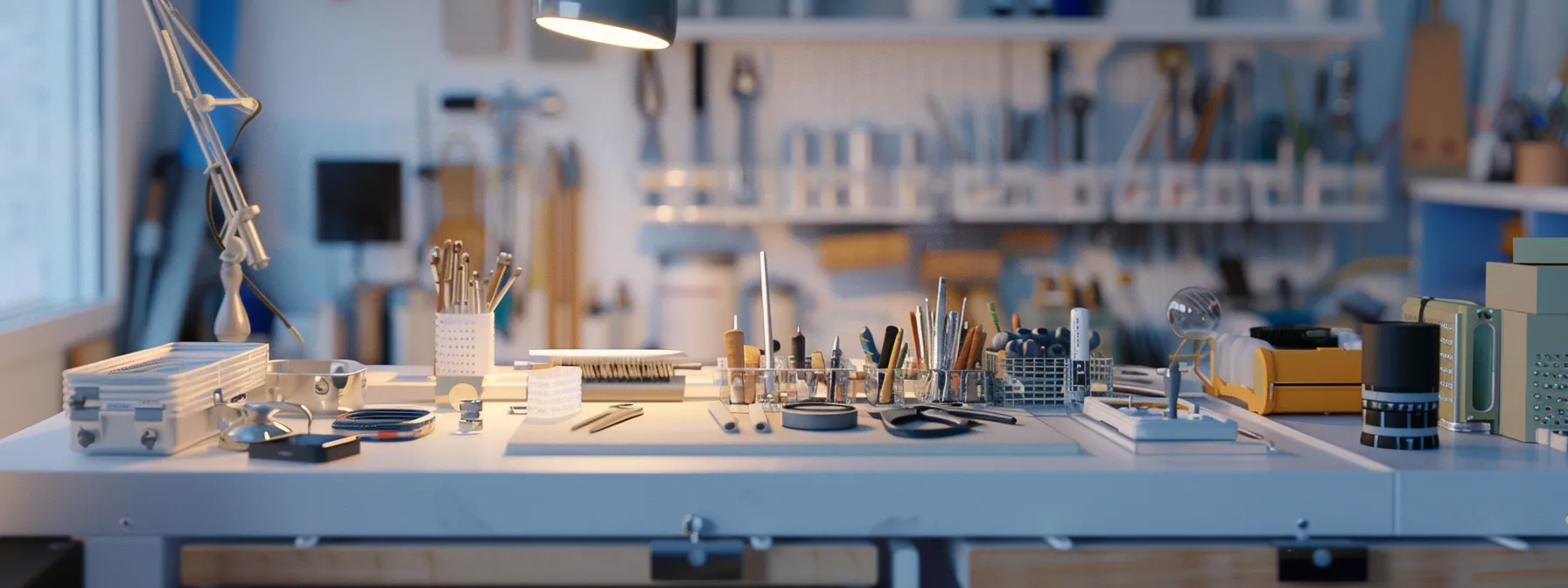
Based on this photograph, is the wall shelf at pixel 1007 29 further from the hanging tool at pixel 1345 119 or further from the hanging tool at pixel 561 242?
the hanging tool at pixel 561 242

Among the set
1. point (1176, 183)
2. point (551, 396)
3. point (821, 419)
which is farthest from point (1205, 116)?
point (551, 396)

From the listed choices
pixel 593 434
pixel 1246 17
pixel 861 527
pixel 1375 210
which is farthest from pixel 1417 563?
pixel 1246 17

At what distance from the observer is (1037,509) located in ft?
5.39

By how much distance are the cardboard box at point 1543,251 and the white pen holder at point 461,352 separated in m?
1.56

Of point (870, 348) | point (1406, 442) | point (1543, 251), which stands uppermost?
point (1543, 251)

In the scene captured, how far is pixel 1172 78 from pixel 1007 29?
2.00 ft

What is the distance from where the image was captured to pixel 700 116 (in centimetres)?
414

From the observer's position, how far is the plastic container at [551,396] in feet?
6.43

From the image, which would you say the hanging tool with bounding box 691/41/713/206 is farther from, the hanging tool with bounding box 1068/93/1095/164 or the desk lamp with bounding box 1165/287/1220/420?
the desk lamp with bounding box 1165/287/1220/420

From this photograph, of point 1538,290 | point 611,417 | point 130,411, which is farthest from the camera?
point 611,417

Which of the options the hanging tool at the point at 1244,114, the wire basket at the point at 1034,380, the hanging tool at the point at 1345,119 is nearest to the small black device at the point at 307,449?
the wire basket at the point at 1034,380

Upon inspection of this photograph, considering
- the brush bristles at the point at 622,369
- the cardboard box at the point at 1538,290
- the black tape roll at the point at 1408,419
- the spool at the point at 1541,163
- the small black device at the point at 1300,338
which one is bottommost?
the black tape roll at the point at 1408,419

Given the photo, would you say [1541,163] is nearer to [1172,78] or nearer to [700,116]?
[1172,78]

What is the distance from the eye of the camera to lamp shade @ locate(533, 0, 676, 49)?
80.7 inches
